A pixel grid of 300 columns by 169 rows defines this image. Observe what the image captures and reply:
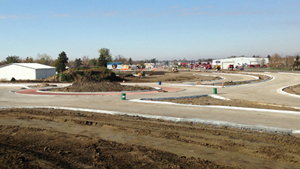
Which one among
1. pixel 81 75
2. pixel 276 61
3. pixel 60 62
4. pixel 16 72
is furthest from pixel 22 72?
pixel 276 61

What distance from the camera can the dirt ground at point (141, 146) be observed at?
259 inches

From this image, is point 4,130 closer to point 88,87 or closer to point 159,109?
point 159,109

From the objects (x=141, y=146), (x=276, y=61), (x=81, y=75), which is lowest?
(x=141, y=146)

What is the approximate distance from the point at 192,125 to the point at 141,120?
7.96ft

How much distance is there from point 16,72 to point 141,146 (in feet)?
190

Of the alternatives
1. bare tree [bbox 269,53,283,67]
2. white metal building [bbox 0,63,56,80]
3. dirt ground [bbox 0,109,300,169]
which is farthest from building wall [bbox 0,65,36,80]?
bare tree [bbox 269,53,283,67]

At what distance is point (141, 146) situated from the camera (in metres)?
8.12

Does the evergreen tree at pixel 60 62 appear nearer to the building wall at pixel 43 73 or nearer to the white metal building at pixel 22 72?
the building wall at pixel 43 73

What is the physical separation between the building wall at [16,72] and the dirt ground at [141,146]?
1947 inches

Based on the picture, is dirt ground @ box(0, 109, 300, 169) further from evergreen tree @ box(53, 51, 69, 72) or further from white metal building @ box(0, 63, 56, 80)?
evergreen tree @ box(53, 51, 69, 72)

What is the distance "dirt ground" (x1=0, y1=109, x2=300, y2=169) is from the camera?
21.5ft

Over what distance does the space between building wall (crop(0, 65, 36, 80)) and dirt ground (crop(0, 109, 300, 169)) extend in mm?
49465

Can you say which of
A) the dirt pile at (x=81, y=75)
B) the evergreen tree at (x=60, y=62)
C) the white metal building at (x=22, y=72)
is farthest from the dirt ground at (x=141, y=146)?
the evergreen tree at (x=60, y=62)

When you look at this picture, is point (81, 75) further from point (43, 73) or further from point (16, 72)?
point (16, 72)
